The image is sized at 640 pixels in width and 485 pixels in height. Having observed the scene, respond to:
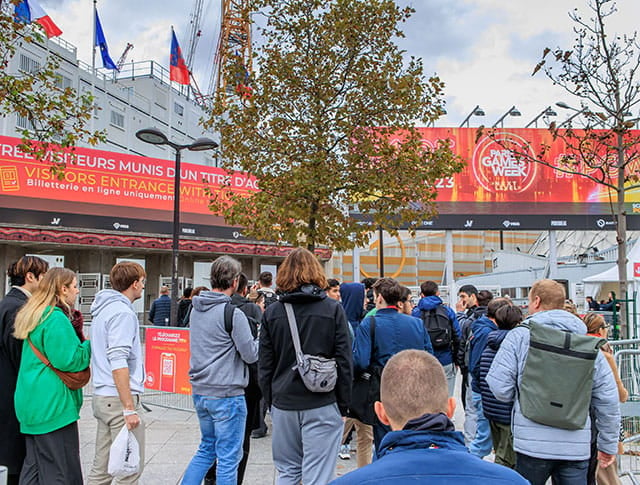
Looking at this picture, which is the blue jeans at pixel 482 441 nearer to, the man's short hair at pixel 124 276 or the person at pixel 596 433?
the person at pixel 596 433

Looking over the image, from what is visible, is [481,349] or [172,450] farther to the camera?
[172,450]

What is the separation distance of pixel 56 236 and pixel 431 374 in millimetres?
19957

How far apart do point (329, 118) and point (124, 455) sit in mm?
6943

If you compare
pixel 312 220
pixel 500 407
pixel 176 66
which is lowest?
pixel 500 407

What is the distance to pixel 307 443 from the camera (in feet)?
11.6

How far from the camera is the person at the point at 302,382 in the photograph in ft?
11.7

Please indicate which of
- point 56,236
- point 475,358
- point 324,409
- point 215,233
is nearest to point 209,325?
point 324,409

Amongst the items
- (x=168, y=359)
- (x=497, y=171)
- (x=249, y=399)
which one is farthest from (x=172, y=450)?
(x=497, y=171)

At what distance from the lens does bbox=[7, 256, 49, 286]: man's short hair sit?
400 cm

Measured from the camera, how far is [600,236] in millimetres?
32250

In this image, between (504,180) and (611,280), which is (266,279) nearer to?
(611,280)

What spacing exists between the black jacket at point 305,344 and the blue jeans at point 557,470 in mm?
1220

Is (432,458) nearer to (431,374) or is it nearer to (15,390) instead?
(431,374)

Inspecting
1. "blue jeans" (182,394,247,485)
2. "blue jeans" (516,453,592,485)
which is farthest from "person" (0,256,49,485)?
"blue jeans" (516,453,592,485)
